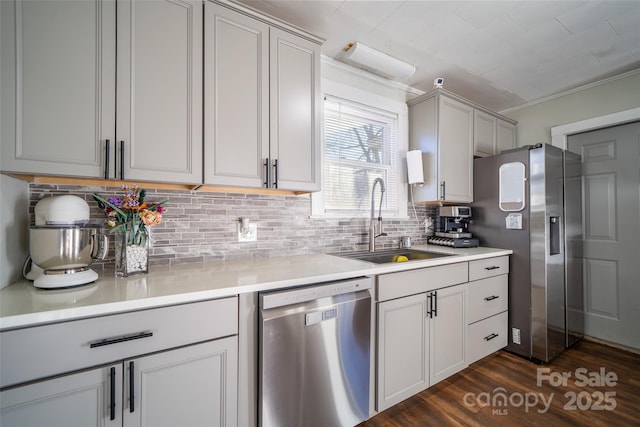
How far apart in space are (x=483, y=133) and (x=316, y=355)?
2824 millimetres

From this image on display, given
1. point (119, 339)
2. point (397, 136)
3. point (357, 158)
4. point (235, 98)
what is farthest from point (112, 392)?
point (397, 136)

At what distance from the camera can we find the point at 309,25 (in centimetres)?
190

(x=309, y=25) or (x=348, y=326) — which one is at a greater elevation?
(x=309, y=25)

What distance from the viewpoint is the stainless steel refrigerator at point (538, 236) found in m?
2.25

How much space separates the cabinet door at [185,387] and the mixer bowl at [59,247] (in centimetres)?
52

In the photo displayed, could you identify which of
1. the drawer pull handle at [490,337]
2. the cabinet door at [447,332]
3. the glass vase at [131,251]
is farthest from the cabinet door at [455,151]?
the glass vase at [131,251]

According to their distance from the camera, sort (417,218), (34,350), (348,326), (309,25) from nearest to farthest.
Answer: (34,350) < (348,326) < (309,25) < (417,218)

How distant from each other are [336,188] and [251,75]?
1101mm

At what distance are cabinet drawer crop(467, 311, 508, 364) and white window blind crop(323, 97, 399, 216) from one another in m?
1.18

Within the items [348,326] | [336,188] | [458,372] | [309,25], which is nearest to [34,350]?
[348,326]

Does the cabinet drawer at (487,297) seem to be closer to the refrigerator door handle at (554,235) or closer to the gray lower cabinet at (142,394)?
the refrigerator door handle at (554,235)

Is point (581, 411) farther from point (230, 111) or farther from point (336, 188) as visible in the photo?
point (230, 111)

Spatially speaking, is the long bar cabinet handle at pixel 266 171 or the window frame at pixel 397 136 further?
the window frame at pixel 397 136

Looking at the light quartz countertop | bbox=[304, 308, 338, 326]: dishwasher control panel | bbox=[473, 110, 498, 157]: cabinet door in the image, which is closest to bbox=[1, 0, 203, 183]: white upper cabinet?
the light quartz countertop
